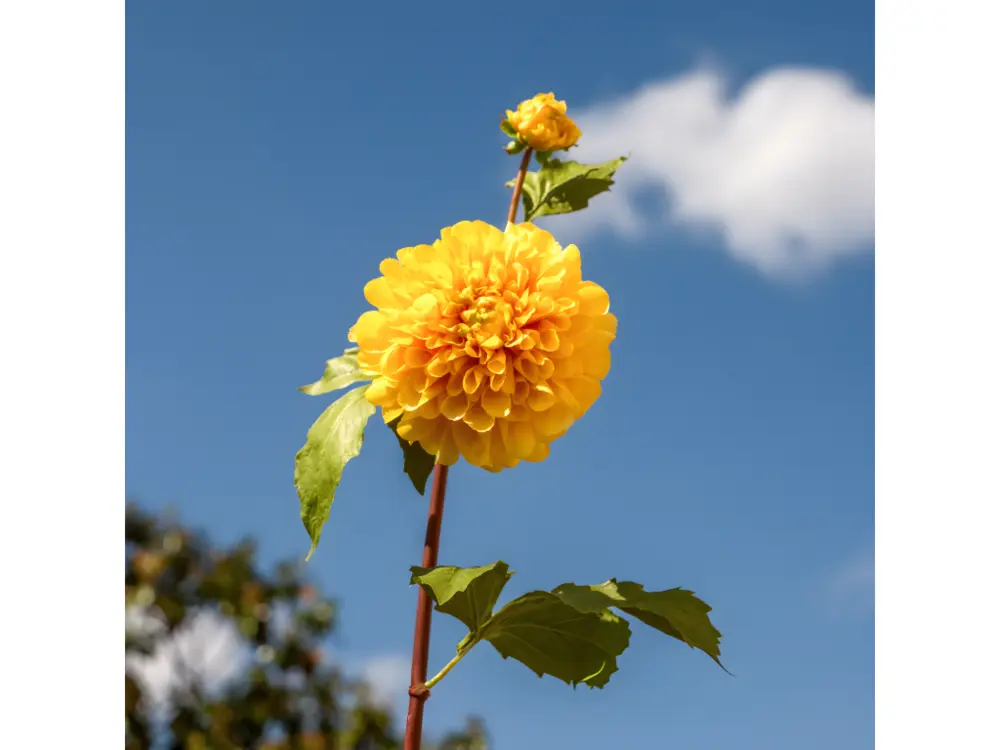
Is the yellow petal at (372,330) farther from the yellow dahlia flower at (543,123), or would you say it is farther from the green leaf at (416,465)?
the yellow dahlia flower at (543,123)

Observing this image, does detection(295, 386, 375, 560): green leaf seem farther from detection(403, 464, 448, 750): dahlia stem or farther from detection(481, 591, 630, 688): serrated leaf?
detection(481, 591, 630, 688): serrated leaf

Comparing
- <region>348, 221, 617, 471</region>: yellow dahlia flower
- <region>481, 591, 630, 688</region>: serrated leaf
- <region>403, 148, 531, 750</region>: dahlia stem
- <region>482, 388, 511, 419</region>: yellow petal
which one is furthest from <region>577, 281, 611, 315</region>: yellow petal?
<region>481, 591, 630, 688</region>: serrated leaf

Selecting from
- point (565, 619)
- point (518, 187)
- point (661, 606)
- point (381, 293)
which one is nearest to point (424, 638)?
point (565, 619)

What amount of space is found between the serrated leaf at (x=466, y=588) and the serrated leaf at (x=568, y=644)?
5cm

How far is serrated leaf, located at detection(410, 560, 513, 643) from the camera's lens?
1.00 meters

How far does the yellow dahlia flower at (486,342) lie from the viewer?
1.04 meters

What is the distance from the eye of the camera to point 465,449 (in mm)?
1079

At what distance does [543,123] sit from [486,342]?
0.43 metres

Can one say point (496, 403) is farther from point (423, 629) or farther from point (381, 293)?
point (423, 629)

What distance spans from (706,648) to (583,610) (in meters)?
0.15

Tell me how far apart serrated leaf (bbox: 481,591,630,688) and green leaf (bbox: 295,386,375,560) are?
10.0 inches
